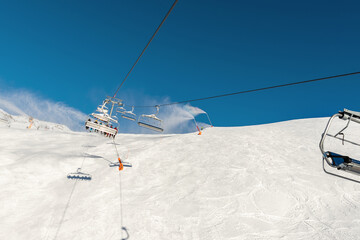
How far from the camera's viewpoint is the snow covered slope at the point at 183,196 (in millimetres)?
10383

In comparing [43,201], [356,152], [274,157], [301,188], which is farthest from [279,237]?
[356,152]

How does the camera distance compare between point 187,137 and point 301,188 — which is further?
point 187,137

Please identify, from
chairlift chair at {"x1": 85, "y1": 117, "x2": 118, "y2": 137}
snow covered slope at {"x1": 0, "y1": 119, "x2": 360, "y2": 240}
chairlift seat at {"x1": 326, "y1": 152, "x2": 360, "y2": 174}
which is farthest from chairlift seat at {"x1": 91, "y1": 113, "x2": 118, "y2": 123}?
chairlift seat at {"x1": 326, "y1": 152, "x2": 360, "y2": 174}

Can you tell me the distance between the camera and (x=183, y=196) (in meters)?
13.2

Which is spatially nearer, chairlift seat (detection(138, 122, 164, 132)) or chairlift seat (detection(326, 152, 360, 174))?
chairlift seat (detection(326, 152, 360, 174))

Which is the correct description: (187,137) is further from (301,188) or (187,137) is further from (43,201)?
(43,201)

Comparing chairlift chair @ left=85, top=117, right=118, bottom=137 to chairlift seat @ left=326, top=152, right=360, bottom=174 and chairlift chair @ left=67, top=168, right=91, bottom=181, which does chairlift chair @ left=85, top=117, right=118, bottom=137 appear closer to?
chairlift chair @ left=67, top=168, right=91, bottom=181

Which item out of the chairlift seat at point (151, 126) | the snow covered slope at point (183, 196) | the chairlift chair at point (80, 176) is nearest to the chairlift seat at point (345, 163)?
the snow covered slope at point (183, 196)

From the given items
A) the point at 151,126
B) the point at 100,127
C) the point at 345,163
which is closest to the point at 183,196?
the point at 151,126

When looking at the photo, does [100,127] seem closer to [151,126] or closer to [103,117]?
[103,117]

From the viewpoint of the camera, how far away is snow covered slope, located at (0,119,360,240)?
10383 mm

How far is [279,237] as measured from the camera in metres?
9.75

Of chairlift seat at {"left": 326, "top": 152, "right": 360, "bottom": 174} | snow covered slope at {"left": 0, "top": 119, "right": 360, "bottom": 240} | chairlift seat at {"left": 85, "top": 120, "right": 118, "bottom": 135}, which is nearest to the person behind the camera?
Answer: chairlift seat at {"left": 326, "top": 152, "right": 360, "bottom": 174}

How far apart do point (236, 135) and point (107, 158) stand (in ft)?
48.5
